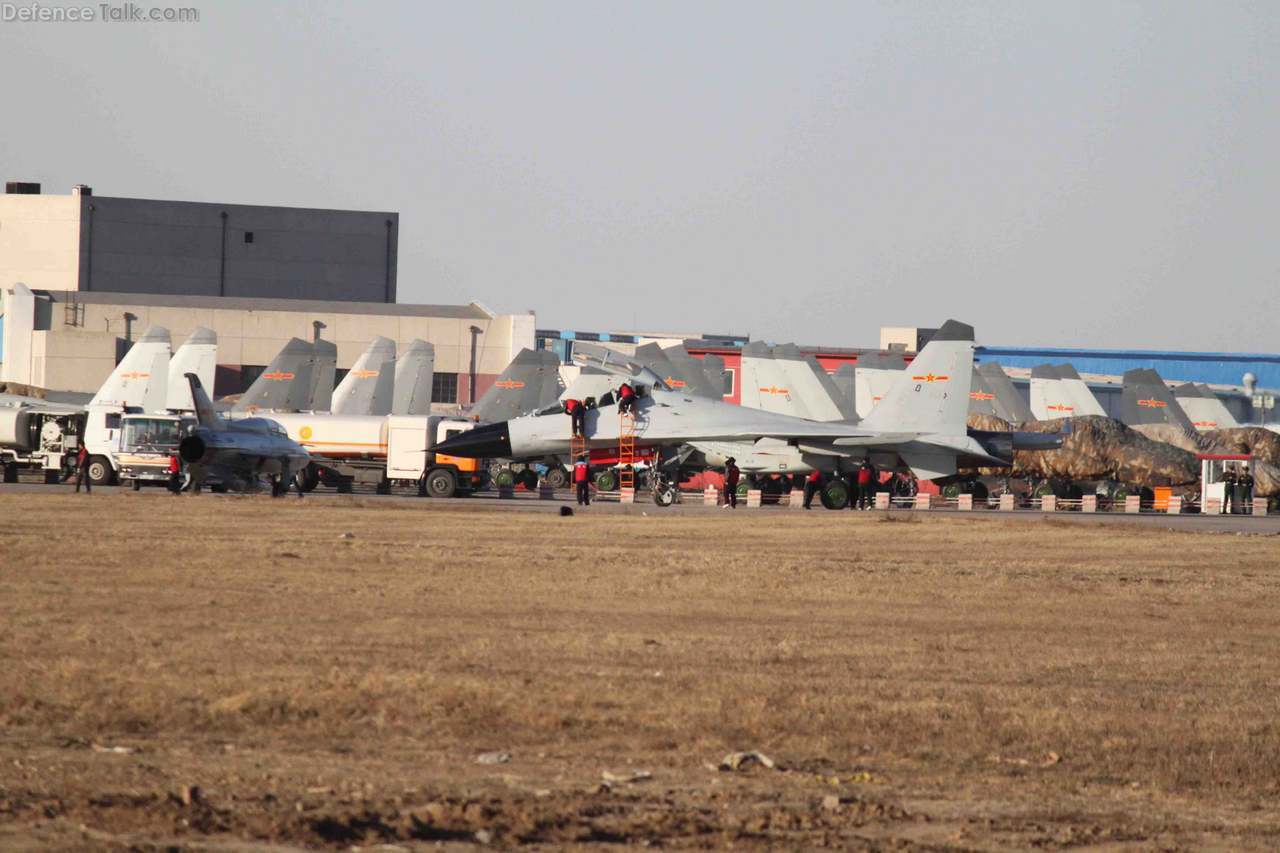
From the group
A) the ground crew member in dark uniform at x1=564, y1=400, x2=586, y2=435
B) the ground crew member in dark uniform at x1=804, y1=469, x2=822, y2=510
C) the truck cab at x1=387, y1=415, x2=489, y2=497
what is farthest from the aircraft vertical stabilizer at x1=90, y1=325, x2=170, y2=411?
the ground crew member in dark uniform at x1=804, y1=469, x2=822, y2=510

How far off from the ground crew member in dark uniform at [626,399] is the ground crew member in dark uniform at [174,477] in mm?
10182

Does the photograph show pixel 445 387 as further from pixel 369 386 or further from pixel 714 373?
pixel 714 373

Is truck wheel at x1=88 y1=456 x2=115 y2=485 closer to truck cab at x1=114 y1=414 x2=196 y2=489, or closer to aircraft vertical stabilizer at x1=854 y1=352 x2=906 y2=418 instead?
truck cab at x1=114 y1=414 x2=196 y2=489

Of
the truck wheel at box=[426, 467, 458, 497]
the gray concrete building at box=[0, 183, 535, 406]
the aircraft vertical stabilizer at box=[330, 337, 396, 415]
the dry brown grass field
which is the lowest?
the dry brown grass field

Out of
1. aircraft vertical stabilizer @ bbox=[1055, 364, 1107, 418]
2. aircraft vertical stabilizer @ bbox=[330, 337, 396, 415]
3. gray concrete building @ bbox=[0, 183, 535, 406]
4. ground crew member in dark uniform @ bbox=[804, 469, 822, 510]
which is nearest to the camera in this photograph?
ground crew member in dark uniform @ bbox=[804, 469, 822, 510]

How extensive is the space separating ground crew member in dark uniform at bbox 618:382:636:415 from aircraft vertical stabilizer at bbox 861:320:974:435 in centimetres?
613

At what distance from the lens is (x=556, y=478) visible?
47.0 m

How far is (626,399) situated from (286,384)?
15.6 meters

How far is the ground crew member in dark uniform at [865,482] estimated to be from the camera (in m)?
37.6

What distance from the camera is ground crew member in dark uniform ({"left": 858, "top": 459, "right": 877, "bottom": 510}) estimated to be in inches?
1479

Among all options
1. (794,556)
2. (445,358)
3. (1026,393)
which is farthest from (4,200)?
(794,556)

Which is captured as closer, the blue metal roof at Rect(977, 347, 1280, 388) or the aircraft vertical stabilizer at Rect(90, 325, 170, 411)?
the aircraft vertical stabilizer at Rect(90, 325, 170, 411)

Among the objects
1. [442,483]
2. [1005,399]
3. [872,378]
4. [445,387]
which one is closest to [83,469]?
[442,483]

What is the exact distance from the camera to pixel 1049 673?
38.8 feet
